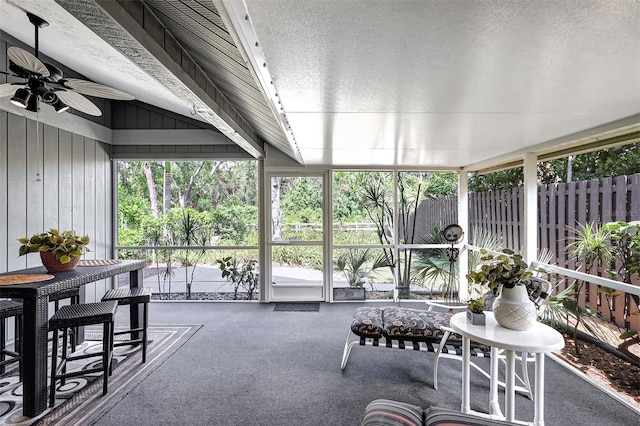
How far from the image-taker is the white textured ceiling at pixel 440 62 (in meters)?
1.13

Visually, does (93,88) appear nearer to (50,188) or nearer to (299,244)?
(50,188)

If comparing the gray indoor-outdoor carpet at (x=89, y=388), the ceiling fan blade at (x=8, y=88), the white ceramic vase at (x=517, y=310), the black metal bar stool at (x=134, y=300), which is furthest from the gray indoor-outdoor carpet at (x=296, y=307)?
the ceiling fan blade at (x=8, y=88)

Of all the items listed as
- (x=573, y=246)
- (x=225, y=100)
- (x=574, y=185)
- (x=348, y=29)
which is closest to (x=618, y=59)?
(x=348, y=29)

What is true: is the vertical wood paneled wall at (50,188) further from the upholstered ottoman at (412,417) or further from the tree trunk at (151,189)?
the upholstered ottoman at (412,417)

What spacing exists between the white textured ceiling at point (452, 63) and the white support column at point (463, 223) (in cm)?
250

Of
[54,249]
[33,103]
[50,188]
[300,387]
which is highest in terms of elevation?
[33,103]

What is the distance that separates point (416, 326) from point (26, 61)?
3490 mm

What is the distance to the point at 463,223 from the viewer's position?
5309mm

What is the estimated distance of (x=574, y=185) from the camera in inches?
130

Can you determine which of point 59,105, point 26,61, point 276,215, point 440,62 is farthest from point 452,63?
point 276,215

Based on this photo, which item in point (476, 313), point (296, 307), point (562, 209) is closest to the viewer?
point (476, 313)

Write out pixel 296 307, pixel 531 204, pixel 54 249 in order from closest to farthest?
pixel 54 249, pixel 531 204, pixel 296 307

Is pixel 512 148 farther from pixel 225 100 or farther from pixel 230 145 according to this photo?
pixel 230 145

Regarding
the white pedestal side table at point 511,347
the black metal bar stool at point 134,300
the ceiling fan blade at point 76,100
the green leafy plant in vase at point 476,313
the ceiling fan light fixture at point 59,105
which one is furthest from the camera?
the black metal bar stool at point 134,300
